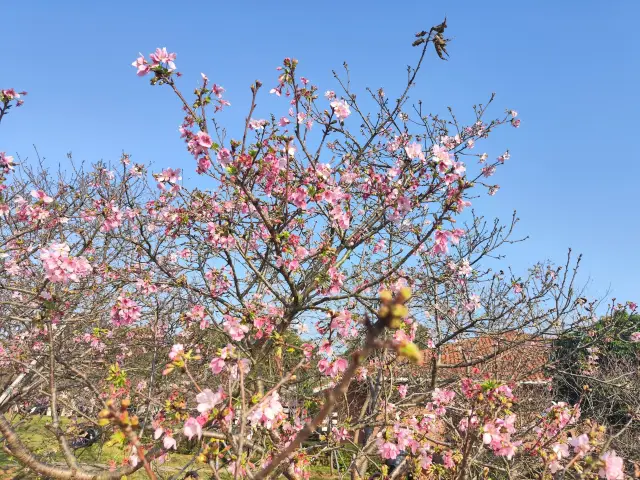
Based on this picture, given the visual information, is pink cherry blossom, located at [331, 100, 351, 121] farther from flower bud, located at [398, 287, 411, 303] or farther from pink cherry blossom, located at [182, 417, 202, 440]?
flower bud, located at [398, 287, 411, 303]

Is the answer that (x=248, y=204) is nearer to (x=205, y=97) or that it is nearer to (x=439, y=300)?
(x=205, y=97)

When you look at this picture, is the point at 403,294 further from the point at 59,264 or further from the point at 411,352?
the point at 59,264

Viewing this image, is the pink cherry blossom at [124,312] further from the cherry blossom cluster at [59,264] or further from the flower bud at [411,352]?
the flower bud at [411,352]

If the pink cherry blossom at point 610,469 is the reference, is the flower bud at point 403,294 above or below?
above

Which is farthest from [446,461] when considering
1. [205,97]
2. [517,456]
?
[205,97]

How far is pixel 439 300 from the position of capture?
838 cm

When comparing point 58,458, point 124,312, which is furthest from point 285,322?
point 58,458

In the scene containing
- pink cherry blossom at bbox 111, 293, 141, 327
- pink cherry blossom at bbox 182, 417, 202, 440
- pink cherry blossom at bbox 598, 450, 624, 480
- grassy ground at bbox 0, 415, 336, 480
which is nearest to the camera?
pink cherry blossom at bbox 598, 450, 624, 480

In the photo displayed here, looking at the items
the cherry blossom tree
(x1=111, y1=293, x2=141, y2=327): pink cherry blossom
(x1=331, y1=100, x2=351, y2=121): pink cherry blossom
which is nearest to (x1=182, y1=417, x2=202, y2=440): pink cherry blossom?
the cherry blossom tree

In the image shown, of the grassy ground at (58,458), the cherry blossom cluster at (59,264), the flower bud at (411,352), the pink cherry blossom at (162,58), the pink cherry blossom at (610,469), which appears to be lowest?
the grassy ground at (58,458)

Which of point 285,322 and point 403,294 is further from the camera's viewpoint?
point 285,322

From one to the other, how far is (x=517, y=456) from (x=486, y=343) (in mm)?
7194

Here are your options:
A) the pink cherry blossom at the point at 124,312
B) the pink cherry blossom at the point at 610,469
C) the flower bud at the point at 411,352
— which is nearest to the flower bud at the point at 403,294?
the flower bud at the point at 411,352

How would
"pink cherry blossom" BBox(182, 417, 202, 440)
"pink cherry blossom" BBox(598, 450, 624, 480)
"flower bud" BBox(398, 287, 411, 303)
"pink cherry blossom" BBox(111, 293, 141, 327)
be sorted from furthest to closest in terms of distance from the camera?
1. "pink cherry blossom" BBox(111, 293, 141, 327)
2. "pink cherry blossom" BBox(182, 417, 202, 440)
3. "pink cherry blossom" BBox(598, 450, 624, 480)
4. "flower bud" BBox(398, 287, 411, 303)
